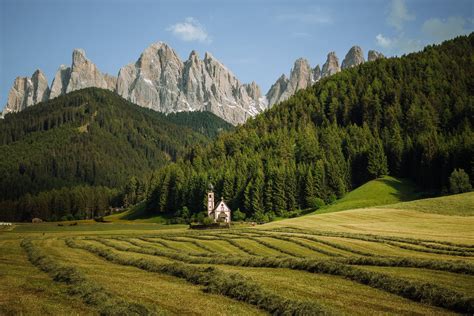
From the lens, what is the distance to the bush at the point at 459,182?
10694cm

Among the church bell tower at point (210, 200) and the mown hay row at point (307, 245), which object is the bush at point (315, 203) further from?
the mown hay row at point (307, 245)

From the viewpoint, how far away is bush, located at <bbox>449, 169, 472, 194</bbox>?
351 feet

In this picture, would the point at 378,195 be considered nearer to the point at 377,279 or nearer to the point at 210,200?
the point at 210,200

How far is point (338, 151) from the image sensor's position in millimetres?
152500

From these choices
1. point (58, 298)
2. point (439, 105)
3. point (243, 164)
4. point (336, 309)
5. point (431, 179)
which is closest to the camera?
point (336, 309)

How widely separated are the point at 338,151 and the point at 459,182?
49241 mm

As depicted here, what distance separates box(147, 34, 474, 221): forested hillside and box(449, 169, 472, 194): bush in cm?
629

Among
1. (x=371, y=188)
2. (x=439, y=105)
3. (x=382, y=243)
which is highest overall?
(x=439, y=105)

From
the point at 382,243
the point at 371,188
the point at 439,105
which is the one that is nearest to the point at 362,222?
the point at 382,243

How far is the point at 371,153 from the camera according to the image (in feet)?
462

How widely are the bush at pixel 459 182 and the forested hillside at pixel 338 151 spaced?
629 cm

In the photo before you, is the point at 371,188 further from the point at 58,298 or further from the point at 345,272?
the point at 58,298

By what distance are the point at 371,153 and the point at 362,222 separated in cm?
6328

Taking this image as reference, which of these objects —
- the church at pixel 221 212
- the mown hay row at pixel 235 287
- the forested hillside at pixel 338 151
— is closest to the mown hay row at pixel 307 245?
the mown hay row at pixel 235 287
